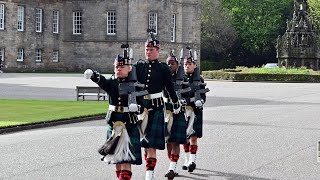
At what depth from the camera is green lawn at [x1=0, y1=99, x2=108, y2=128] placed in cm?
1904

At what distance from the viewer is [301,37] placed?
56.8 meters

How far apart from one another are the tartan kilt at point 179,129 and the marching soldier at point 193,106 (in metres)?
0.50

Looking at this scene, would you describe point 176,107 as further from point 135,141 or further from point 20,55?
point 20,55

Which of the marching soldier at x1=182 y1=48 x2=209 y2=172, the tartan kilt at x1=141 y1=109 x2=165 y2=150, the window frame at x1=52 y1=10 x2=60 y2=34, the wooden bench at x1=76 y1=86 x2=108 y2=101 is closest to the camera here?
the tartan kilt at x1=141 y1=109 x2=165 y2=150

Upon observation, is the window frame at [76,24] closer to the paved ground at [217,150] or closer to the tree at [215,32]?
the tree at [215,32]

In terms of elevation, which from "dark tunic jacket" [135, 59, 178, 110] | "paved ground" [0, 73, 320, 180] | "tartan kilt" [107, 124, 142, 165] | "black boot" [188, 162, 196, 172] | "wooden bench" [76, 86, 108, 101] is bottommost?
"paved ground" [0, 73, 320, 180]

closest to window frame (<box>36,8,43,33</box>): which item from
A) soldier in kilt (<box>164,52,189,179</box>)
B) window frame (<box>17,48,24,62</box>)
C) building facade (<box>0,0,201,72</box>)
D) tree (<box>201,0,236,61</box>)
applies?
building facade (<box>0,0,201,72</box>)

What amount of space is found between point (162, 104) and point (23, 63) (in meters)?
51.6

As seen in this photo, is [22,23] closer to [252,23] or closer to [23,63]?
[23,63]

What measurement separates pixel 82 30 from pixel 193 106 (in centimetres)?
5420

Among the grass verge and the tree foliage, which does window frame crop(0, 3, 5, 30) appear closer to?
the grass verge

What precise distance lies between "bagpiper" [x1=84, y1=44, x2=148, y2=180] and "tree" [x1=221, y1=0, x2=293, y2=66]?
67.7 m

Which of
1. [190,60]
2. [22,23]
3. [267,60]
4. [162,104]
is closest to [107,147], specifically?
[162,104]

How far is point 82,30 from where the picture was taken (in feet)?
213
